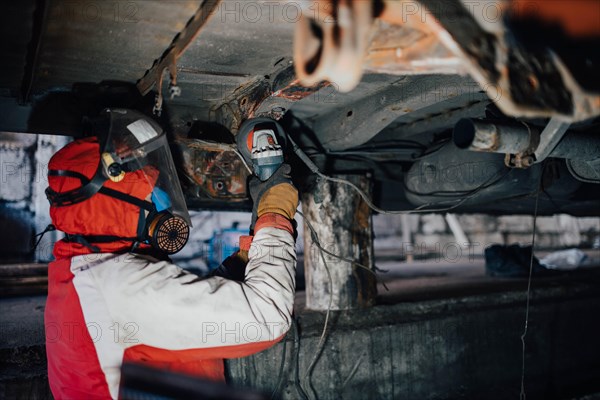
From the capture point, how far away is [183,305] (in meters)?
1.55

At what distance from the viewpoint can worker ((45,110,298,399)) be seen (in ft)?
5.14

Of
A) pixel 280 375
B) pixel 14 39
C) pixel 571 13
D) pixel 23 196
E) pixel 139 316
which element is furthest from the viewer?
pixel 23 196

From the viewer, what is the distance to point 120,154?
168 centimetres

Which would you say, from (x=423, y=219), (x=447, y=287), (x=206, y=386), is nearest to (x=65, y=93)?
(x=206, y=386)

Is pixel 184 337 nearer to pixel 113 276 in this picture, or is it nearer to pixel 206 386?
pixel 113 276

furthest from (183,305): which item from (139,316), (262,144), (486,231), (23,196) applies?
(486,231)

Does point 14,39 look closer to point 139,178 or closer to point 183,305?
point 139,178

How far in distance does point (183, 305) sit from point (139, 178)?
0.57m

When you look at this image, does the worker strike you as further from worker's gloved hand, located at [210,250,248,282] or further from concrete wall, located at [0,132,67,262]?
concrete wall, located at [0,132,67,262]

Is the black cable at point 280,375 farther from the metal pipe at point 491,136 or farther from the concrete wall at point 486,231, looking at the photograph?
the concrete wall at point 486,231

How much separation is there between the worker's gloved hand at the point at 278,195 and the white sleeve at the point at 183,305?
1.23ft

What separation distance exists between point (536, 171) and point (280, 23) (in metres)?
2.30

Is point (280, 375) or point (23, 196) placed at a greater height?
point (23, 196)

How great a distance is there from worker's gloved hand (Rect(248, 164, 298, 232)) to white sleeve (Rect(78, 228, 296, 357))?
37 cm
